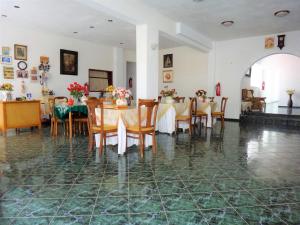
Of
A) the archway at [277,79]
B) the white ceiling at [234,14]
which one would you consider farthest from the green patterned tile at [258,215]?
the archway at [277,79]

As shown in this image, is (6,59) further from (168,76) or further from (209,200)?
(209,200)

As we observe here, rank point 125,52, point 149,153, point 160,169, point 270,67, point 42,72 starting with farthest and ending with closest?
point 270,67
point 125,52
point 42,72
point 149,153
point 160,169

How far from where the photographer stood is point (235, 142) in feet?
16.4

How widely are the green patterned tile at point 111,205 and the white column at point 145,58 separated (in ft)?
11.6

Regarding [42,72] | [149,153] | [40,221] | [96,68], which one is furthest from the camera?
[96,68]

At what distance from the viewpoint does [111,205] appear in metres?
2.17

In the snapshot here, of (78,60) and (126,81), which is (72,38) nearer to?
(78,60)

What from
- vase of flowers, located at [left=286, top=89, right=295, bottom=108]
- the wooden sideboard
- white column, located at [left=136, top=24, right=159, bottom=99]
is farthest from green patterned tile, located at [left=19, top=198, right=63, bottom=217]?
vase of flowers, located at [left=286, top=89, right=295, bottom=108]

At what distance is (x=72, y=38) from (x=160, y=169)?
7.00 meters

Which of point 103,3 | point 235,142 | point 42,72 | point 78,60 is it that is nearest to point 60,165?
point 103,3

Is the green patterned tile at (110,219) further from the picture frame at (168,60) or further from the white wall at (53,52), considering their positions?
the picture frame at (168,60)

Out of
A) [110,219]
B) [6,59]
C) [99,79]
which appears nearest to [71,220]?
[110,219]

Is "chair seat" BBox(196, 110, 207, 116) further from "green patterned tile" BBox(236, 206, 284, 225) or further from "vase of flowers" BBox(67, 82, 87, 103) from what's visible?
"green patterned tile" BBox(236, 206, 284, 225)

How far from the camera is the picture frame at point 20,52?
6895mm
